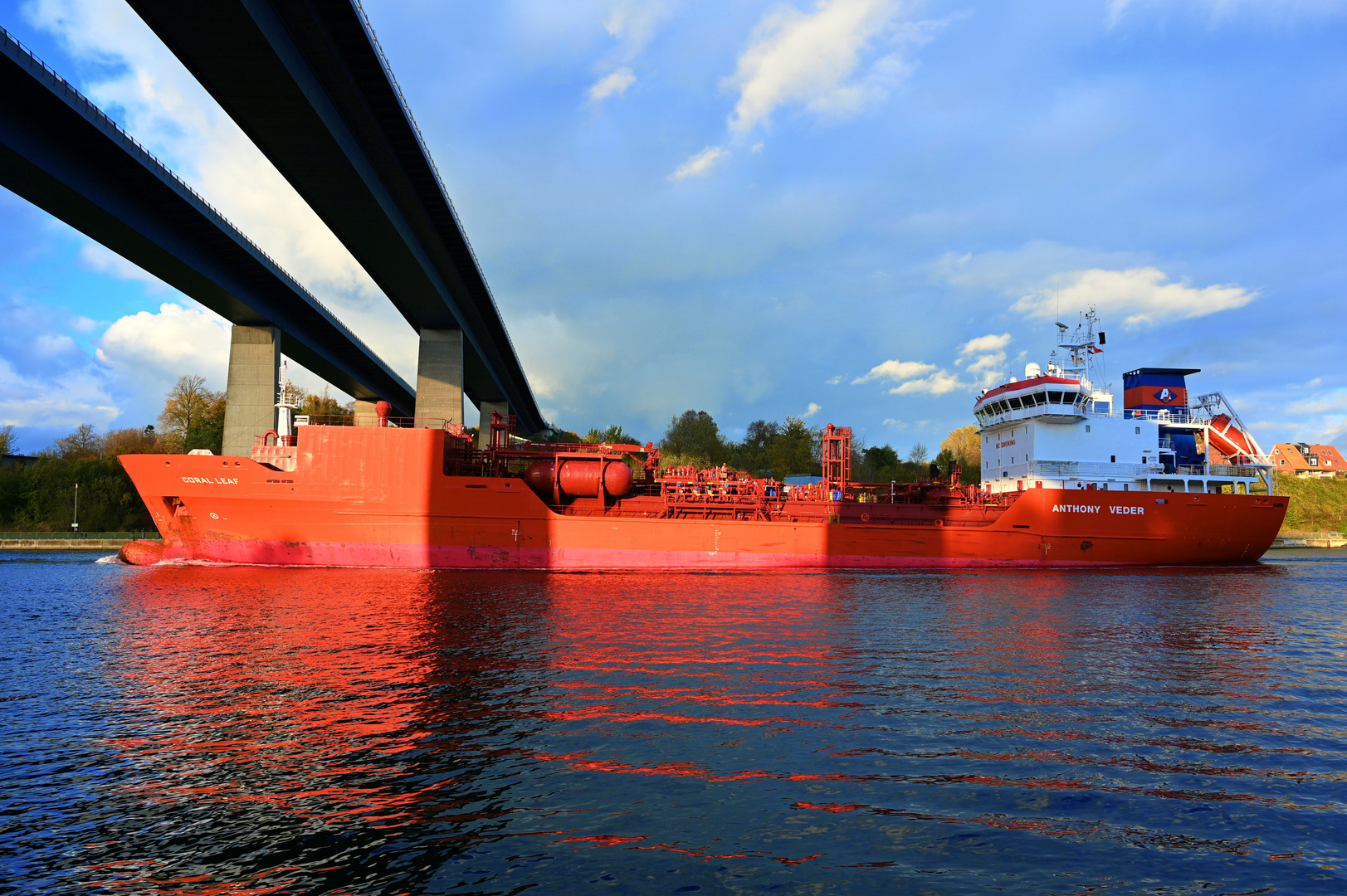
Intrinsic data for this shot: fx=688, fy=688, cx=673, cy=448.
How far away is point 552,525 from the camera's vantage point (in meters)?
25.2

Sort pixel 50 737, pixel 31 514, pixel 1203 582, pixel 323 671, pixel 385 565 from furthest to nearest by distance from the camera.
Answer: pixel 31 514
pixel 385 565
pixel 1203 582
pixel 323 671
pixel 50 737

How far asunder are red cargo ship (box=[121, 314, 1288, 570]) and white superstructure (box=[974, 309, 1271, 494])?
0.32 ft

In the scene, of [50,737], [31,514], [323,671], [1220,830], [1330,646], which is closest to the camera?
[1220,830]

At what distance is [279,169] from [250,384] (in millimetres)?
17254

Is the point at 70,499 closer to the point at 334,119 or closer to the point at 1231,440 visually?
the point at 334,119

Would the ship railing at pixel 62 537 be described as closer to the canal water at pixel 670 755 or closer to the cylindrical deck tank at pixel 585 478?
the cylindrical deck tank at pixel 585 478

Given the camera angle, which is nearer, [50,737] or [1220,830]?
[1220,830]

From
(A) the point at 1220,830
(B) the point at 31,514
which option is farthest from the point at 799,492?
(B) the point at 31,514

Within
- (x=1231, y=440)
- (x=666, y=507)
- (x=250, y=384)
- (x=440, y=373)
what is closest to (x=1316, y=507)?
(x=1231, y=440)

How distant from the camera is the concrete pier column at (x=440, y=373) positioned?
134 ft

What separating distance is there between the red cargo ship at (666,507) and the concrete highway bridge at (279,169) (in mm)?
8829

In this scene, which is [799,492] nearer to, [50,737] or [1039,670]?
[1039,670]

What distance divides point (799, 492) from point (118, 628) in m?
21.3

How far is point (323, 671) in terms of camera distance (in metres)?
10.5
